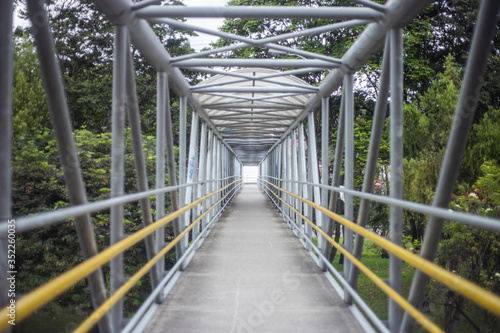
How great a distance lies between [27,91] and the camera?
17.0m

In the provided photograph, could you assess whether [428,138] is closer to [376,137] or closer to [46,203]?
[376,137]

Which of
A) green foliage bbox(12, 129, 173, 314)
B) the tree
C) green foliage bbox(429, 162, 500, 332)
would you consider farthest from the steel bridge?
the tree

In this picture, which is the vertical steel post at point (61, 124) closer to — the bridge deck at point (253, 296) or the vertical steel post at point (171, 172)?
the bridge deck at point (253, 296)

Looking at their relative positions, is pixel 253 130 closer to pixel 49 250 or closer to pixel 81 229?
pixel 49 250

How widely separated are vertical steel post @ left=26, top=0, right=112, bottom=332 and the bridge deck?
0.98 m

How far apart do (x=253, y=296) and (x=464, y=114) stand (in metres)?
2.61

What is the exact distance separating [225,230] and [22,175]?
16.4 feet

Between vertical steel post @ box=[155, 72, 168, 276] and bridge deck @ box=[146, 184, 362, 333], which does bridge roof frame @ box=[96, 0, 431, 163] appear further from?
bridge deck @ box=[146, 184, 362, 333]

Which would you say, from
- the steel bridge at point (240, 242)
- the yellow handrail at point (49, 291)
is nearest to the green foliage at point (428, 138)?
the steel bridge at point (240, 242)

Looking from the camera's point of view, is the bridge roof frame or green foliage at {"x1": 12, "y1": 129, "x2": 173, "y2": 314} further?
green foliage at {"x1": 12, "y1": 129, "x2": 173, "y2": 314}

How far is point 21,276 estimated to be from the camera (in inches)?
385

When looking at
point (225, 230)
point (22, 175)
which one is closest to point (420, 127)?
point (225, 230)

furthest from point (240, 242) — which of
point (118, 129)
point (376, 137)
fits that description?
point (118, 129)

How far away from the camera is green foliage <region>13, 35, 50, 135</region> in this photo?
15.9m
